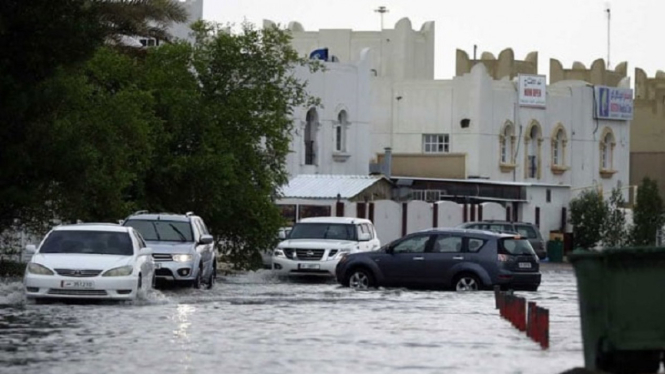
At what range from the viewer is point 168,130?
4959 cm

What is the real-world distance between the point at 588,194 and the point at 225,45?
36671mm

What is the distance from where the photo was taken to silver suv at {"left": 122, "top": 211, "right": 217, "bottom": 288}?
38.4 m

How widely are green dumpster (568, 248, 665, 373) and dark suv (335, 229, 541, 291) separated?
→ 71.6ft

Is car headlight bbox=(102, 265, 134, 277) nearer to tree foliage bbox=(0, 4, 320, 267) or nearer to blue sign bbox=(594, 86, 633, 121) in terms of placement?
tree foliage bbox=(0, 4, 320, 267)

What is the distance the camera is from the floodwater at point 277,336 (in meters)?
20.2

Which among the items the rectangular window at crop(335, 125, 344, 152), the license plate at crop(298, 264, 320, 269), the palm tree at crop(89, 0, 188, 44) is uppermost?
the palm tree at crop(89, 0, 188, 44)

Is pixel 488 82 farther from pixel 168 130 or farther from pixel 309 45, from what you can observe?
pixel 168 130

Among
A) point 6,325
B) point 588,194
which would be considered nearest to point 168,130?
point 6,325

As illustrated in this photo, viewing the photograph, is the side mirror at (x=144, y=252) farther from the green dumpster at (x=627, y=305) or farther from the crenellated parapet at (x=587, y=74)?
the crenellated parapet at (x=587, y=74)

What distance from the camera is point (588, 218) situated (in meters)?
83.8

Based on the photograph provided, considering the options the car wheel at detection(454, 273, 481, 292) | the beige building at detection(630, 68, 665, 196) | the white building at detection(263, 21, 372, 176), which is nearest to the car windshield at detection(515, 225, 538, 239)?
the white building at detection(263, 21, 372, 176)

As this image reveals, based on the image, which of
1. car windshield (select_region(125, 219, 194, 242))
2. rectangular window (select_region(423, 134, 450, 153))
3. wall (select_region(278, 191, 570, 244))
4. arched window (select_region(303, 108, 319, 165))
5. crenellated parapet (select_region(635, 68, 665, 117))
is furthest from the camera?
crenellated parapet (select_region(635, 68, 665, 117))

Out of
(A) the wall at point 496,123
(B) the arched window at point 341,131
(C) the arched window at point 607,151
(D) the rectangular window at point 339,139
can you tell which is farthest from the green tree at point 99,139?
(C) the arched window at point 607,151

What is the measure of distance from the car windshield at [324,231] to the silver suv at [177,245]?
6.48 meters
